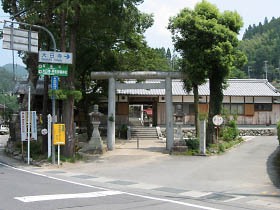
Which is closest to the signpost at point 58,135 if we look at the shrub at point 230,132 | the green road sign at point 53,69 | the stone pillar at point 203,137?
the green road sign at point 53,69

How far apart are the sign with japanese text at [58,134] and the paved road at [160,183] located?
131 cm

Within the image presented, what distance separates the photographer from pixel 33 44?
15.6 m

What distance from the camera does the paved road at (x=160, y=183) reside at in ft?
27.2

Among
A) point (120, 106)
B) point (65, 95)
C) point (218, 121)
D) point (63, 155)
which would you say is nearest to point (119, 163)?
point (63, 155)

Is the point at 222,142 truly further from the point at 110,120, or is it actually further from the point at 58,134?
the point at 58,134

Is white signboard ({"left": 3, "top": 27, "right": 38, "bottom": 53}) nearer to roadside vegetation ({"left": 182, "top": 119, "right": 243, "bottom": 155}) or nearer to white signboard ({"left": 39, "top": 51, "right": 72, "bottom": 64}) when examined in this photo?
white signboard ({"left": 39, "top": 51, "right": 72, "bottom": 64})

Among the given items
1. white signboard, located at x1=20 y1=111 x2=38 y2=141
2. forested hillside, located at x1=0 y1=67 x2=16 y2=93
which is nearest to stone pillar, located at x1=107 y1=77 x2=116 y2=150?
white signboard, located at x1=20 y1=111 x2=38 y2=141

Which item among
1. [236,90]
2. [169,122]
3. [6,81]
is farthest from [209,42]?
[6,81]

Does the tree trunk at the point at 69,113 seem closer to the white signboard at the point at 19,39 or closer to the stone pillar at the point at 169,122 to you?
the white signboard at the point at 19,39

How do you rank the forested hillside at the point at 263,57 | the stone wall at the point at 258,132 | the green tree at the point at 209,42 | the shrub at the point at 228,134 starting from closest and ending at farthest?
the green tree at the point at 209,42, the shrub at the point at 228,134, the stone wall at the point at 258,132, the forested hillside at the point at 263,57

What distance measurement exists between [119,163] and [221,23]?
10547mm

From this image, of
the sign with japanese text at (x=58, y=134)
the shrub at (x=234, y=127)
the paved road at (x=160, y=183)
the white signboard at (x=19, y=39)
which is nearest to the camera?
the paved road at (x=160, y=183)

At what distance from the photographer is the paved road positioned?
8281 mm

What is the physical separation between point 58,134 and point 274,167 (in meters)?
10.7
